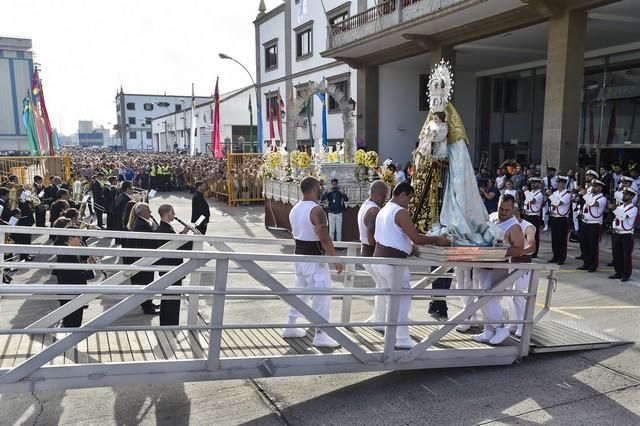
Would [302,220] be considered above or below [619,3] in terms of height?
below

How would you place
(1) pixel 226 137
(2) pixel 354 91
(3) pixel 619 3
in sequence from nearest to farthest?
(3) pixel 619 3 → (2) pixel 354 91 → (1) pixel 226 137

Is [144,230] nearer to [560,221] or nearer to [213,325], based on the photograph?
[213,325]

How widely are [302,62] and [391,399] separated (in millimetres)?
25923

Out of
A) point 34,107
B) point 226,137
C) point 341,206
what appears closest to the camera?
point 341,206

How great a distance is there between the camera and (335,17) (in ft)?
82.3

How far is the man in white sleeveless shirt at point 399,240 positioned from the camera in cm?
503

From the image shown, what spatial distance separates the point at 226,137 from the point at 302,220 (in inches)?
1633

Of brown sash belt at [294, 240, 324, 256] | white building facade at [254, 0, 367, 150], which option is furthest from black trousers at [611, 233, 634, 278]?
white building facade at [254, 0, 367, 150]

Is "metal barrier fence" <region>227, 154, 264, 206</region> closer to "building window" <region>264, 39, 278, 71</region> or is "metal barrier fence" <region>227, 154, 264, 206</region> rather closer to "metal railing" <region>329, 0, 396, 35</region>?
"metal railing" <region>329, 0, 396, 35</region>

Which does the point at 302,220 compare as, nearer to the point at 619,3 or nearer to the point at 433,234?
the point at 433,234

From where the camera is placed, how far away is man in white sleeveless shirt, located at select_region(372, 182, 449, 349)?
503cm

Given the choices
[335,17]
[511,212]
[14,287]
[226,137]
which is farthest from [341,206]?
[226,137]

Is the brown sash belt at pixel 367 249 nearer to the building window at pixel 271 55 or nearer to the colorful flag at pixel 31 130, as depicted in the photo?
the colorful flag at pixel 31 130

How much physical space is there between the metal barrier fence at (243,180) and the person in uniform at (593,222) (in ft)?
46.0
